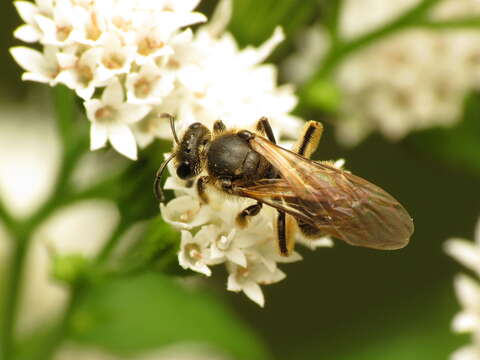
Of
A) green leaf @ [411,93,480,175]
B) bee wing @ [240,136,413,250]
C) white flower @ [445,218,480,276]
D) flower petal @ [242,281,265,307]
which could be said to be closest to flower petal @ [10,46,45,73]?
bee wing @ [240,136,413,250]

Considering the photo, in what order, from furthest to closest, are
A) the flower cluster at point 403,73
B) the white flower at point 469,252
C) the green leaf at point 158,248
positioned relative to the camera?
1. the flower cluster at point 403,73
2. the white flower at point 469,252
3. the green leaf at point 158,248

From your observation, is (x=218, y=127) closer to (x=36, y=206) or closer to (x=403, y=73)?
(x=36, y=206)

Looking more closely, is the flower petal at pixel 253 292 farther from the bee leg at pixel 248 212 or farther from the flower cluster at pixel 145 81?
the bee leg at pixel 248 212

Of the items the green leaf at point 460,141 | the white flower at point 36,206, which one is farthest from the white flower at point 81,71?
the green leaf at point 460,141

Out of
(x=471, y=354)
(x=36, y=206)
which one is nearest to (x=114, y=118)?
(x=36, y=206)

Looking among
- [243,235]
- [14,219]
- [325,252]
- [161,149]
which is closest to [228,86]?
[161,149]

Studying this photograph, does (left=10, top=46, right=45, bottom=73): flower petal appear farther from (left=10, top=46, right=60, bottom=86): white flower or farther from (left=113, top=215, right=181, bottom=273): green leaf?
(left=113, top=215, right=181, bottom=273): green leaf

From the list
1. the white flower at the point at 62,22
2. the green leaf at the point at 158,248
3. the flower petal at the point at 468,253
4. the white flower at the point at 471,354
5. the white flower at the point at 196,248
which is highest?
the white flower at the point at 62,22
